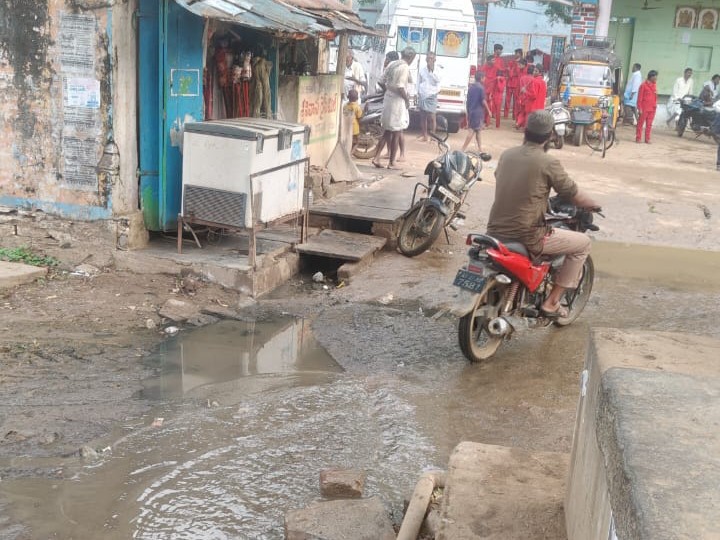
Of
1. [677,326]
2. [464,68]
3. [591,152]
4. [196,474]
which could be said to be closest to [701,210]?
[677,326]

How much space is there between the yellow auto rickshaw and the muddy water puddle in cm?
1338

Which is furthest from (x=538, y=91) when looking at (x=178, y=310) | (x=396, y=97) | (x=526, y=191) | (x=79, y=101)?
(x=178, y=310)

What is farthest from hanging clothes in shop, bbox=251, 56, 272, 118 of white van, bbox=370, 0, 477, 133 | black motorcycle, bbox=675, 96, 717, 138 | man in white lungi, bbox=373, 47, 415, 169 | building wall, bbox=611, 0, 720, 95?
building wall, bbox=611, 0, 720, 95

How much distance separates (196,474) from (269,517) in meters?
0.50

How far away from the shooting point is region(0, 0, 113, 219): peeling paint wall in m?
6.41

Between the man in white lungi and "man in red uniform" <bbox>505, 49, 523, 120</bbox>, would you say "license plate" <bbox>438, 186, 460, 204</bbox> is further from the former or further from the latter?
"man in red uniform" <bbox>505, 49, 523, 120</bbox>

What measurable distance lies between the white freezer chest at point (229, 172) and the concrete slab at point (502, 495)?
345 cm

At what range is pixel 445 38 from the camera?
58.9ft

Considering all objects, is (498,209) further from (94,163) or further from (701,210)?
(701,210)

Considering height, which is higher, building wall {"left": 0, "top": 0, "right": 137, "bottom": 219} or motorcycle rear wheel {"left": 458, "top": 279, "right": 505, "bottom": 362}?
building wall {"left": 0, "top": 0, "right": 137, "bottom": 219}

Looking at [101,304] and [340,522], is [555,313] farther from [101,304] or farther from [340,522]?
[101,304]

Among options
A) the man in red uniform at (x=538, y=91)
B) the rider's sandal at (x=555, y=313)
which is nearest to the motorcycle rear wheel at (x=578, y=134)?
the man in red uniform at (x=538, y=91)

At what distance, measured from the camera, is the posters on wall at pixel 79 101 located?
640 centimetres

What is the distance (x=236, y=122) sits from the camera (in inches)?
278
